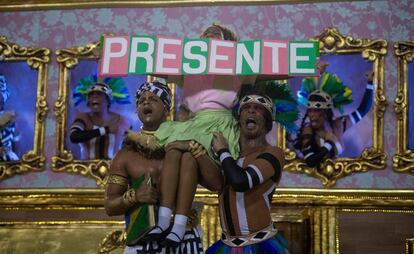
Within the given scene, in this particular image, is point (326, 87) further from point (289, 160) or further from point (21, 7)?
point (21, 7)

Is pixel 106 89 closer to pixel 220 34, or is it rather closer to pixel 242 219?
pixel 220 34

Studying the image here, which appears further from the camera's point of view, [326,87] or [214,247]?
[326,87]

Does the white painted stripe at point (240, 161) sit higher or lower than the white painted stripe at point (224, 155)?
lower

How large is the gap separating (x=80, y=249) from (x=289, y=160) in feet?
6.31

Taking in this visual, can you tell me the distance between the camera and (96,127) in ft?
22.4

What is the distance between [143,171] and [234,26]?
315 centimetres

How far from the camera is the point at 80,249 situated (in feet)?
21.1

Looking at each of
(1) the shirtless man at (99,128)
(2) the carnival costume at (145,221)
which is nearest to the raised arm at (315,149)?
(1) the shirtless man at (99,128)

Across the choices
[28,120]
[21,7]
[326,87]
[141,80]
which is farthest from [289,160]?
[21,7]

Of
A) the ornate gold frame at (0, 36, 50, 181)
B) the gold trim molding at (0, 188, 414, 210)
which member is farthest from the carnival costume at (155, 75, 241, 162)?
the ornate gold frame at (0, 36, 50, 181)

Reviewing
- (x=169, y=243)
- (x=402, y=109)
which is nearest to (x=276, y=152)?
(x=169, y=243)

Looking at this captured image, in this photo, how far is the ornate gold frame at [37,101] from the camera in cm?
686

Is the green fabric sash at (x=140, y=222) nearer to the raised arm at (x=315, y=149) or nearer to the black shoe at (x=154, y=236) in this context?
the black shoe at (x=154, y=236)

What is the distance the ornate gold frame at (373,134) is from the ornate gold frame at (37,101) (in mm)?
2139
